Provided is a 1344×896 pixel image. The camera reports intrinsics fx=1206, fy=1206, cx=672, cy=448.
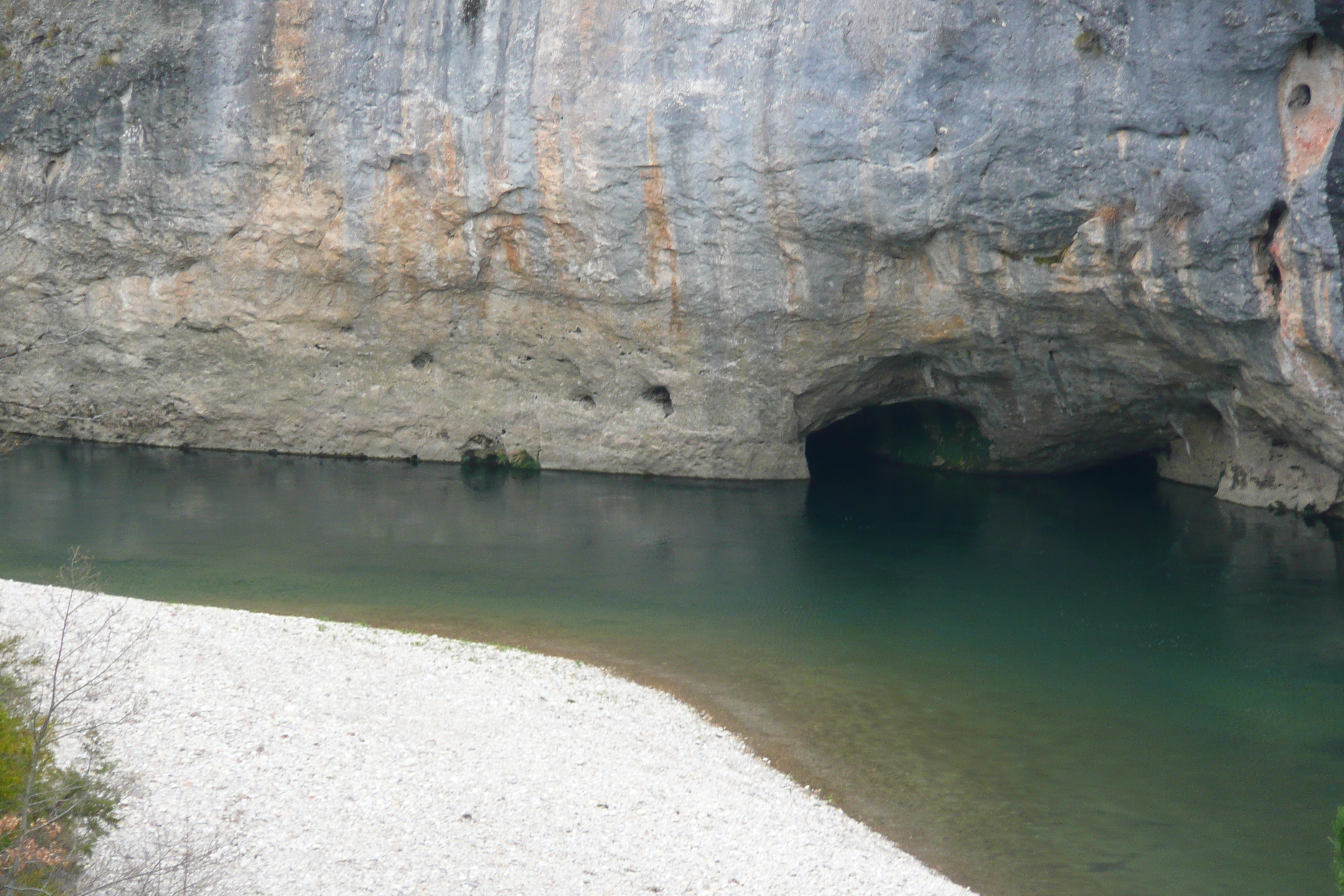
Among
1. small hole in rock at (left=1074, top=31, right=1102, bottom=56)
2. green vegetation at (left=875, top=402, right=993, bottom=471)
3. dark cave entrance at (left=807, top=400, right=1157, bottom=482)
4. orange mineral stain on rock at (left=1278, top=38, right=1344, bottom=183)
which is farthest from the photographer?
green vegetation at (left=875, top=402, right=993, bottom=471)

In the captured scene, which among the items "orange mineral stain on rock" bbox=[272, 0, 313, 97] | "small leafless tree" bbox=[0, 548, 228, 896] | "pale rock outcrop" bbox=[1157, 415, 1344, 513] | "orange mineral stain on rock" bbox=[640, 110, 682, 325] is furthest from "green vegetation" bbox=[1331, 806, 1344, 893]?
"orange mineral stain on rock" bbox=[272, 0, 313, 97]

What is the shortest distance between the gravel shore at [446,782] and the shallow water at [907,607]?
1141 millimetres

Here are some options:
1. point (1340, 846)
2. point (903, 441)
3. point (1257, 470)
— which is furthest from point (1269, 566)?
point (1340, 846)

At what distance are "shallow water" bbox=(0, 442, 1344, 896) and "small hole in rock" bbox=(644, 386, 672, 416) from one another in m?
1.70

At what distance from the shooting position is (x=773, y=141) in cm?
2245

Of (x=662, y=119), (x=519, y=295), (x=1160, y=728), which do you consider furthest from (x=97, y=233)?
(x=1160, y=728)

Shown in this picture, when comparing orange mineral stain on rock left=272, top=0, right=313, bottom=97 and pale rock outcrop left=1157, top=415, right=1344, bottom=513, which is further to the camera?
orange mineral stain on rock left=272, top=0, right=313, bottom=97

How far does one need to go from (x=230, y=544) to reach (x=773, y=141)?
39.4 ft

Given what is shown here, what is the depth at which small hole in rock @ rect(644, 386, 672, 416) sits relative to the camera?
90.0ft

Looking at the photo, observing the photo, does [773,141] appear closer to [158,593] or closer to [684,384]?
[684,384]

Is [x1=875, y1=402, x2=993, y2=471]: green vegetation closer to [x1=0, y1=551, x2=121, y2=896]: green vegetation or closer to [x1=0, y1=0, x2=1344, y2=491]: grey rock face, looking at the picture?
[x1=0, y1=0, x2=1344, y2=491]: grey rock face

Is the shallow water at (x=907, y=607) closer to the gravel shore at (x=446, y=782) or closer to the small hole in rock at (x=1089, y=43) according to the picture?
the gravel shore at (x=446, y=782)

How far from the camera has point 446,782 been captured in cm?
989

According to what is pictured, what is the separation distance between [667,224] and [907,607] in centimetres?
1016
